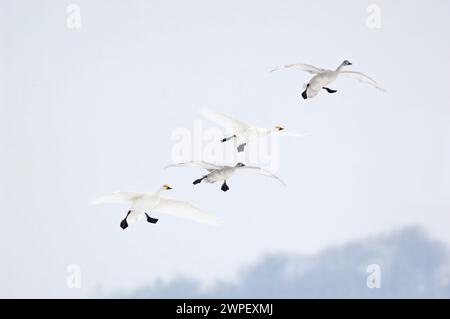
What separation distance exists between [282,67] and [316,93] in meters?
1.09

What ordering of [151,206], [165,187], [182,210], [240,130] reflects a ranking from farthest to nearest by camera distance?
[240,130]
[182,210]
[151,206]
[165,187]

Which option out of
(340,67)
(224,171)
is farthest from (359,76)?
(224,171)

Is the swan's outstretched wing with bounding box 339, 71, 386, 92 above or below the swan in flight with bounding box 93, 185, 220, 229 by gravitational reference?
above

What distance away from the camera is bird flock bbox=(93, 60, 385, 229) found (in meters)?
11.3

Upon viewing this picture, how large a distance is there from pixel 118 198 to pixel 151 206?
385 millimetres

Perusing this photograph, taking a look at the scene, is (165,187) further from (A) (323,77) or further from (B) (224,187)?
(A) (323,77)

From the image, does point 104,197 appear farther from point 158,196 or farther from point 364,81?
point 364,81

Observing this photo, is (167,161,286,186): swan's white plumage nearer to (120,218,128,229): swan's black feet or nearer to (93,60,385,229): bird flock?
(93,60,385,229): bird flock

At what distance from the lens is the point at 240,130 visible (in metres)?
12.3

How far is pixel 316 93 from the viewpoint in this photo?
12.1m

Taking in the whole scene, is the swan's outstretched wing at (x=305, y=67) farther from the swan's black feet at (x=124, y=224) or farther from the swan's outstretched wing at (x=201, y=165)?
the swan's black feet at (x=124, y=224)

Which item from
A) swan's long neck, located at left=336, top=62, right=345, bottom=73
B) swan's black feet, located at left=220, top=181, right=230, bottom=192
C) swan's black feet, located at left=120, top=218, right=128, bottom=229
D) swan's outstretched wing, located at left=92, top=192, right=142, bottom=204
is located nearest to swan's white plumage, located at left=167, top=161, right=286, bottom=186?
swan's black feet, located at left=220, top=181, right=230, bottom=192
